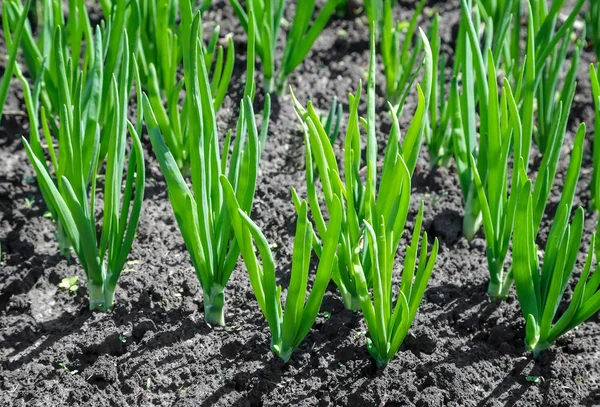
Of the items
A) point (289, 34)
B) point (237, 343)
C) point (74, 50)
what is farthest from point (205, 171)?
point (289, 34)

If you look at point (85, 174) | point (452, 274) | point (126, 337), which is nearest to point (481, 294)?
point (452, 274)

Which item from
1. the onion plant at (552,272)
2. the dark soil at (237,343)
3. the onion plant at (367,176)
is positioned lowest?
the dark soil at (237,343)

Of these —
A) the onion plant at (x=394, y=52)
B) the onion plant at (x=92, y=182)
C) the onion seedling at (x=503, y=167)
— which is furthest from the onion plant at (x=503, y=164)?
the onion plant at (x=92, y=182)

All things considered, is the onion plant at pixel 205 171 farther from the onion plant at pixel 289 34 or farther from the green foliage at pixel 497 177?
the onion plant at pixel 289 34

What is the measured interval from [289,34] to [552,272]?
1210 millimetres

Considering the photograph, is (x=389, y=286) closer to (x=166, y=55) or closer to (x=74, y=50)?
(x=166, y=55)

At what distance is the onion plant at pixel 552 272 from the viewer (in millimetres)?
1713

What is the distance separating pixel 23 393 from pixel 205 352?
396mm

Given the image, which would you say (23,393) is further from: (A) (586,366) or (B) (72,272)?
→ (A) (586,366)

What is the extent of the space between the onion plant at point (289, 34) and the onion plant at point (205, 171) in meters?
0.66

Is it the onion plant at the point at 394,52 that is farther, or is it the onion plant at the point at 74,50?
the onion plant at the point at 394,52

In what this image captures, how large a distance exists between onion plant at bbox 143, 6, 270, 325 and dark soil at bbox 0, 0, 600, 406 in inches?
6.2

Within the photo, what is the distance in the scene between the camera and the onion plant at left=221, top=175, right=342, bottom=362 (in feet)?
5.24

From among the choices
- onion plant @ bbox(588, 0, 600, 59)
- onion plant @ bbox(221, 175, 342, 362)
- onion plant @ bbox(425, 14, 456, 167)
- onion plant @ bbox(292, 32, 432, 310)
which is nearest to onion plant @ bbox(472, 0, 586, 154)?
onion plant @ bbox(425, 14, 456, 167)
